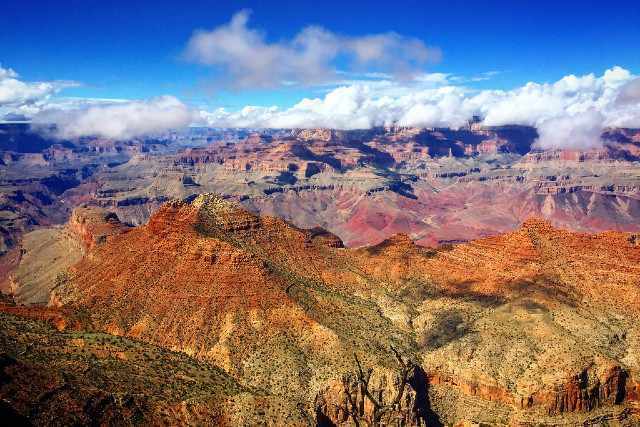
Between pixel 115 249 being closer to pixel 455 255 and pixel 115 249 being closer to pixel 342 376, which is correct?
pixel 342 376

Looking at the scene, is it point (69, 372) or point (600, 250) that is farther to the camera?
point (600, 250)

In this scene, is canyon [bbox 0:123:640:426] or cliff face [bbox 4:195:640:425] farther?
cliff face [bbox 4:195:640:425]

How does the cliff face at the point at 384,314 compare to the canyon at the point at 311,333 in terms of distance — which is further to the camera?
the cliff face at the point at 384,314

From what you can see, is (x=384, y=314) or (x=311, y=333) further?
(x=384, y=314)

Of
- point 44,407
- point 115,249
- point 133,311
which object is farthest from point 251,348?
point 115,249

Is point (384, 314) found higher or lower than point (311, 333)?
lower

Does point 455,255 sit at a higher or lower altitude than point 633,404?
higher

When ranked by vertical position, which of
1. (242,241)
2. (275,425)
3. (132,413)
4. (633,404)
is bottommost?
(633,404)

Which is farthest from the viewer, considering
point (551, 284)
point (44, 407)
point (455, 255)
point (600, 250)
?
point (455, 255)
